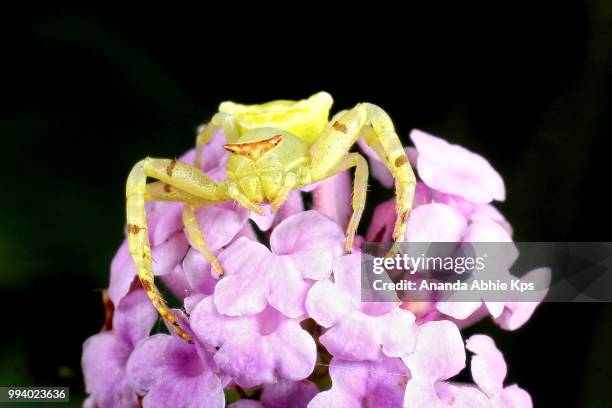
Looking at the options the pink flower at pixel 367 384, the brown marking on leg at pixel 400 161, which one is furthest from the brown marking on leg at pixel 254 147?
the pink flower at pixel 367 384

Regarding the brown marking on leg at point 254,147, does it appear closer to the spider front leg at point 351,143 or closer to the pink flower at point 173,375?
the spider front leg at point 351,143

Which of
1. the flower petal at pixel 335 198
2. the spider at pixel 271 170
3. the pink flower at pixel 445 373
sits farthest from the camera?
the flower petal at pixel 335 198

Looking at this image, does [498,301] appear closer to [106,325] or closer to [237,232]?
[237,232]

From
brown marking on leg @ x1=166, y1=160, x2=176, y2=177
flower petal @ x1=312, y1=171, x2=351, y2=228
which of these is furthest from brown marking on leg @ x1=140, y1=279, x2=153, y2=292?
flower petal @ x1=312, y1=171, x2=351, y2=228

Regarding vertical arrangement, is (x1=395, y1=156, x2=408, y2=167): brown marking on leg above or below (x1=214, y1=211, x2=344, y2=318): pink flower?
above

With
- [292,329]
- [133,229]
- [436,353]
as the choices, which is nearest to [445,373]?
[436,353]

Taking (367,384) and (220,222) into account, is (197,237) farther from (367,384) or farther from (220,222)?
(367,384)

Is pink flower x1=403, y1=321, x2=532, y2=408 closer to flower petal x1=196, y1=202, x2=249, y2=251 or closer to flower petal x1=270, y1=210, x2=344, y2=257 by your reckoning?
flower petal x1=270, y1=210, x2=344, y2=257
